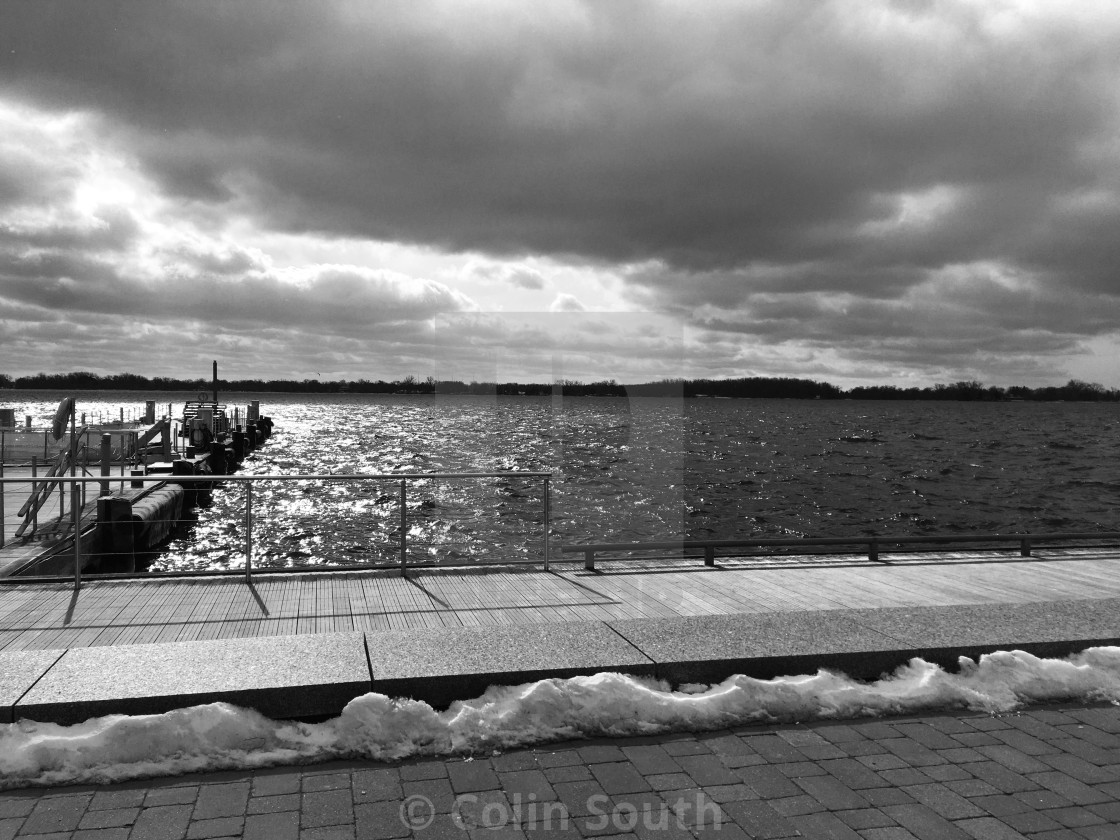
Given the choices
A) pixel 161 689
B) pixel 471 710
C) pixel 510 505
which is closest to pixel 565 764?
pixel 471 710

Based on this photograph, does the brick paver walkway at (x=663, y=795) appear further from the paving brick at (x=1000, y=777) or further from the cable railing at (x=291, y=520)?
the cable railing at (x=291, y=520)

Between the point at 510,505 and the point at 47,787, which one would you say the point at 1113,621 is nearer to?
the point at 47,787

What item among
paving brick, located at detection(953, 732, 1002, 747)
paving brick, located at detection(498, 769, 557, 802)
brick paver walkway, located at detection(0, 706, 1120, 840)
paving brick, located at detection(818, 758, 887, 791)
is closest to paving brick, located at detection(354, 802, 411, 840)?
brick paver walkway, located at detection(0, 706, 1120, 840)

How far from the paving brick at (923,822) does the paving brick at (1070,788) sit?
2.37ft

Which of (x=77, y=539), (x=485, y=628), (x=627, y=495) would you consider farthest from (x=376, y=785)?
(x=627, y=495)

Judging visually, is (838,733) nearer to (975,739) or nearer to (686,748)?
(975,739)

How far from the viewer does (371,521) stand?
24.4 meters

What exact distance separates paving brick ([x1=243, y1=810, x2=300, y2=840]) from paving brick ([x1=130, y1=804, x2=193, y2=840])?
27 cm

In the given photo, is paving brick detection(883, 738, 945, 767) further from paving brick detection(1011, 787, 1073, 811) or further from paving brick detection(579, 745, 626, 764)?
paving brick detection(579, 745, 626, 764)

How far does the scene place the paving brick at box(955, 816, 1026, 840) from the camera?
3.75 metres

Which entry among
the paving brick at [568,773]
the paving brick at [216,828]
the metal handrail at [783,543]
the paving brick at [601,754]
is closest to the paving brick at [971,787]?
the paving brick at [601,754]

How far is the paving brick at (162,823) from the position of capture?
3.65 metres

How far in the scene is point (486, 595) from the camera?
793 centimetres

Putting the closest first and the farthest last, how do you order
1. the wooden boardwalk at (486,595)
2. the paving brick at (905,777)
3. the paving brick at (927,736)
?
the paving brick at (905,777) < the paving brick at (927,736) < the wooden boardwalk at (486,595)
